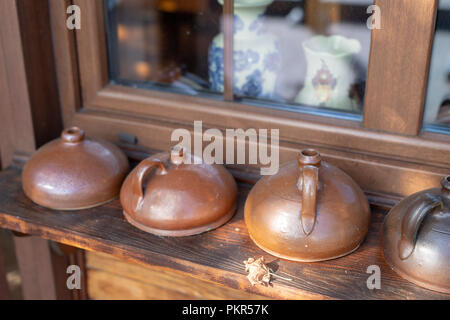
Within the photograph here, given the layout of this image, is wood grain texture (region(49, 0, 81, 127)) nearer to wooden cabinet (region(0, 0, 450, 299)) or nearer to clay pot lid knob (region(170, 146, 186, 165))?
wooden cabinet (region(0, 0, 450, 299))

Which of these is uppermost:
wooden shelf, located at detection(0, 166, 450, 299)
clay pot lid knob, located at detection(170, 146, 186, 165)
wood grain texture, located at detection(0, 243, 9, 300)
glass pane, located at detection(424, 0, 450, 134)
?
glass pane, located at detection(424, 0, 450, 134)

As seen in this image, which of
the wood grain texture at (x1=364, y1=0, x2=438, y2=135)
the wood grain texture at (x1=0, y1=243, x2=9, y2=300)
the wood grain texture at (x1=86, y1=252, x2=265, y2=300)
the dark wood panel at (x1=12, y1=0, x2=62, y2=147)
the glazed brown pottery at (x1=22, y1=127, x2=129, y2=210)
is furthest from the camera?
the wood grain texture at (x1=0, y1=243, x2=9, y2=300)

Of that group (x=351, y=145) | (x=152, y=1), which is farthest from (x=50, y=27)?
(x=351, y=145)

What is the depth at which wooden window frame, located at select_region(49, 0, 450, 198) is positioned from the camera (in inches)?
37.3

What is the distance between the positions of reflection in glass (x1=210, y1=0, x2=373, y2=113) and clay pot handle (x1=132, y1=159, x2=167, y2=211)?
289 millimetres

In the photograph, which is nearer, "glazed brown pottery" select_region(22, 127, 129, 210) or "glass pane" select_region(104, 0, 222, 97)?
"glazed brown pottery" select_region(22, 127, 129, 210)

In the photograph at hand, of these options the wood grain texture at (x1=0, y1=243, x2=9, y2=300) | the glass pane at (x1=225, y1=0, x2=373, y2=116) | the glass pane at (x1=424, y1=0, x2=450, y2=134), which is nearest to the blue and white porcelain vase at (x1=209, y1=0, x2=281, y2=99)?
the glass pane at (x1=225, y1=0, x2=373, y2=116)

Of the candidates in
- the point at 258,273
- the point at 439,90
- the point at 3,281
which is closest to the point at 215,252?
the point at 258,273

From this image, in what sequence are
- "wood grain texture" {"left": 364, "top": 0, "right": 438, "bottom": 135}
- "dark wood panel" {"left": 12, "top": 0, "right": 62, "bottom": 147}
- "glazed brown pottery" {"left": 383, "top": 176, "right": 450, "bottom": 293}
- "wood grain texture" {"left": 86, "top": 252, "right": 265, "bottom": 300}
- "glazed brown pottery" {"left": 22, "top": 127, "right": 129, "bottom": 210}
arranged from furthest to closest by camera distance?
"wood grain texture" {"left": 86, "top": 252, "right": 265, "bottom": 300}
"dark wood panel" {"left": 12, "top": 0, "right": 62, "bottom": 147}
"glazed brown pottery" {"left": 22, "top": 127, "right": 129, "bottom": 210}
"wood grain texture" {"left": 364, "top": 0, "right": 438, "bottom": 135}
"glazed brown pottery" {"left": 383, "top": 176, "right": 450, "bottom": 293}

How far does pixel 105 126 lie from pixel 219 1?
42cm

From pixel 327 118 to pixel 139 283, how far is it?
759 millimetres

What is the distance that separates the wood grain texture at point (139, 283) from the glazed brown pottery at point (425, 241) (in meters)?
0.58

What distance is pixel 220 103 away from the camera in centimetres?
116

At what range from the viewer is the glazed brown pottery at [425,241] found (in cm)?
81
